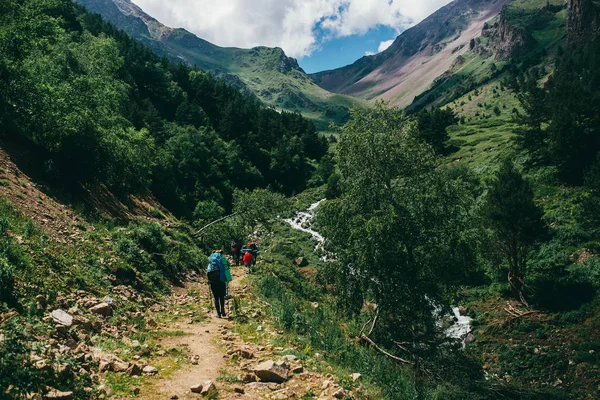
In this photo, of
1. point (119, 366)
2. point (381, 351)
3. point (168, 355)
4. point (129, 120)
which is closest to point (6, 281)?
point (119, 366)

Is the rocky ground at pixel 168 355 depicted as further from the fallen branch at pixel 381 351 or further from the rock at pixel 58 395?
the fallen branch at pixel 381 351

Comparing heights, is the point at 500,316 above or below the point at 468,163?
below

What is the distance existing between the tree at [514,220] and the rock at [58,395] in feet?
106

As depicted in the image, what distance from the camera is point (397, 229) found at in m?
19.0

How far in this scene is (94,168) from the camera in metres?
22.0

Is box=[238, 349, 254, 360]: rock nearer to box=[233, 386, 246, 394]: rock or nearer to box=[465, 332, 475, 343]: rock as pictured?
box=[233, 386, 246, 394]: rock

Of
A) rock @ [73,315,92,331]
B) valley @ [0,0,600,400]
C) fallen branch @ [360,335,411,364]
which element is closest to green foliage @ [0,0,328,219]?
valley @ [0,0,600,400]

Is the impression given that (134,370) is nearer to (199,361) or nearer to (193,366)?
(193,366)

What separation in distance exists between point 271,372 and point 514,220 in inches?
1122

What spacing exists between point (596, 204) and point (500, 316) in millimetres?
11718

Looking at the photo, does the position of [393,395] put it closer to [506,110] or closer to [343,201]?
[343,201]

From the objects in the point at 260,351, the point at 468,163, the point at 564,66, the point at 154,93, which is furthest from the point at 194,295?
the point at 564,66

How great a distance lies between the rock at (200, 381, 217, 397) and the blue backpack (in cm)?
623

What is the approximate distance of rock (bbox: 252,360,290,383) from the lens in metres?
8.63
